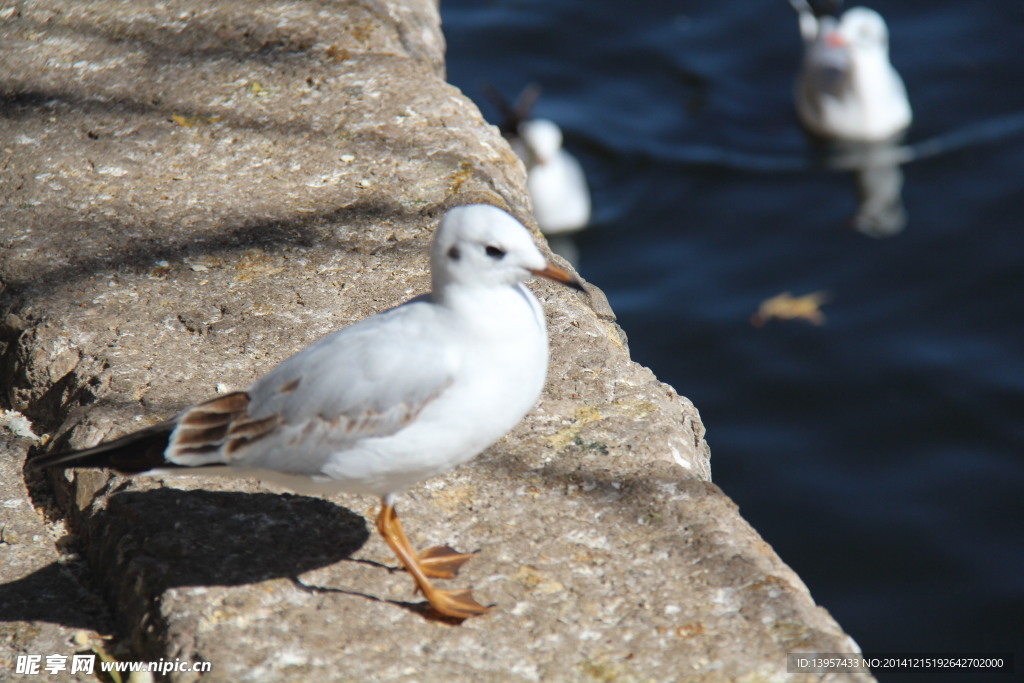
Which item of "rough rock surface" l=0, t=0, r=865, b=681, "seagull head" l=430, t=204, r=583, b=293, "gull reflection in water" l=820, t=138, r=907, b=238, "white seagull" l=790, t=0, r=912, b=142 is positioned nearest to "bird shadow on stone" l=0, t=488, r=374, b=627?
"rough rock surface" l=0, t=0, r=865, b=681

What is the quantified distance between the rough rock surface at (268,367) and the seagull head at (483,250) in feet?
1.77

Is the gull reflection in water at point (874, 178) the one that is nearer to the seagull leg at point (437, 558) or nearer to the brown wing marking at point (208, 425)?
the seagull leg at point (437, 558)

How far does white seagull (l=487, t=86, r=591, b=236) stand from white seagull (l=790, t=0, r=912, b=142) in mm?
2133

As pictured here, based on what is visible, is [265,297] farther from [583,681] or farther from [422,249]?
[583,681]

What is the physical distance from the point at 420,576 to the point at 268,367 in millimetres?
835

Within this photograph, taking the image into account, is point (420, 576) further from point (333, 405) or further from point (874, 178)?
point (874, 178)

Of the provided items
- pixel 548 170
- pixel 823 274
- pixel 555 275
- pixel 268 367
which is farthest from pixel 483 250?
pixel 548 170

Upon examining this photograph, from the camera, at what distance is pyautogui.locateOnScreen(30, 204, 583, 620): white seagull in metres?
2.26

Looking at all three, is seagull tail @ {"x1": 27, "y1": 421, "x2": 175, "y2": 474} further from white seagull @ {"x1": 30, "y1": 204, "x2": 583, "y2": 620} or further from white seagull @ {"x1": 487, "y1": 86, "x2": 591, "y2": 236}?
white seagull @ {"x1": 487, "y1": 86, "x2": 591, "y2": 236}

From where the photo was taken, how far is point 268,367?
285cm

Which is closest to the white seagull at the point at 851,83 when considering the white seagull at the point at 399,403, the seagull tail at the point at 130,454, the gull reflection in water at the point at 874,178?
the gull reflection in water at the point at 874,178

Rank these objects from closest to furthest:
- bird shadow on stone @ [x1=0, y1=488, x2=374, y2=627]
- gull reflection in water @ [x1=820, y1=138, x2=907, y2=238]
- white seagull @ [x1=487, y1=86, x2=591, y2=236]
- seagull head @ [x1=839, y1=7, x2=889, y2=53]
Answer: bird shadow on stone @ [x1=0, y1=488, x2=374, y2=627], gull reflection in water @ [x1=820, y1=138, x2=907, y2=238], white seagull @ [x1=487, y1=86, x2=591, y2=236], seagull head @ [x1=839, y1=7, x2=889, y2=53]

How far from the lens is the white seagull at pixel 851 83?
8.89 meters

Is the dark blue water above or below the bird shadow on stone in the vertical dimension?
below
